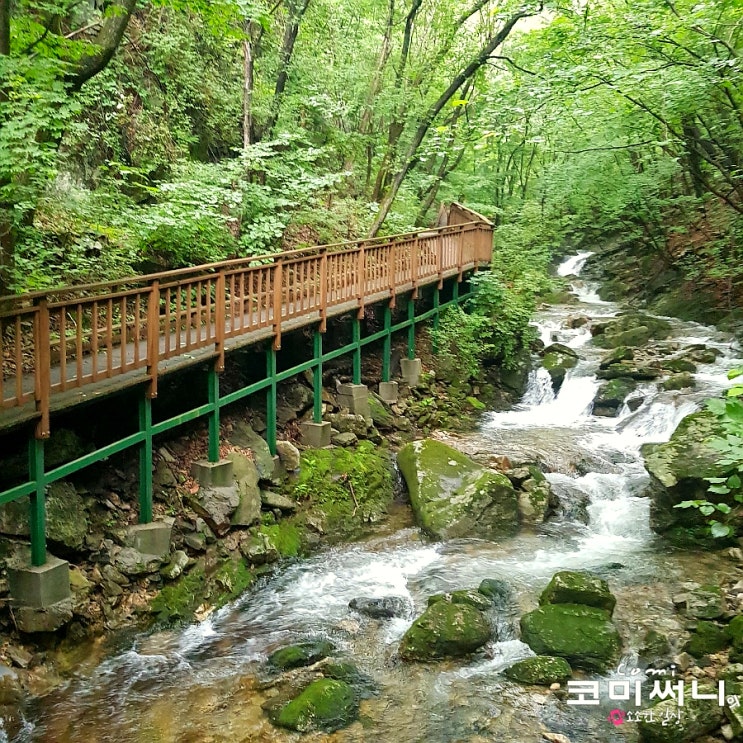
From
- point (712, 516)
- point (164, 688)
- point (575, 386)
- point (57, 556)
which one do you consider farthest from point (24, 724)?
point (575, 386)

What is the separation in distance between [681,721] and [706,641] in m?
1.45

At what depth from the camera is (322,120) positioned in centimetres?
1916

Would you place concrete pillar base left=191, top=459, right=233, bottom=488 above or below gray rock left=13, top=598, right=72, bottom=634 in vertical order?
above

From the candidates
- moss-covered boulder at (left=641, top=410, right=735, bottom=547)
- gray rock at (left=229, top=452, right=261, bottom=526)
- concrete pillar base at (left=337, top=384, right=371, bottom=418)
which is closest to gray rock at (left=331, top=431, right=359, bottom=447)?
concrete pillar base at (left=337, top=384, right=371, bottom=418)

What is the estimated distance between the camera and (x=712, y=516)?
1030 cm

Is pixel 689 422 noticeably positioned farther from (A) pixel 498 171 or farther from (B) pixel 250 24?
(A) pixel 498 171

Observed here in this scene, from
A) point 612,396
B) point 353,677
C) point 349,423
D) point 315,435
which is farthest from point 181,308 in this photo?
point 612,396

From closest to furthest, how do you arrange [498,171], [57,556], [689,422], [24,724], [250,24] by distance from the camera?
[24,724] < [57,556] < [689,422] < [250,24] < [498,171]

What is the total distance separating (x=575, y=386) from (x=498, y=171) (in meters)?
17.6

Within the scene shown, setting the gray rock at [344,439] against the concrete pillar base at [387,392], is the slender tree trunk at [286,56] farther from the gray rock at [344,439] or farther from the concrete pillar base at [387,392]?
the gray rock at [344,439]

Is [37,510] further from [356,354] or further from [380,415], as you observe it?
[380,415]

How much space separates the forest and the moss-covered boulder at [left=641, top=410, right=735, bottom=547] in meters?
5.90

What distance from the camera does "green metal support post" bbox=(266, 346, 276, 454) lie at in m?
10.9

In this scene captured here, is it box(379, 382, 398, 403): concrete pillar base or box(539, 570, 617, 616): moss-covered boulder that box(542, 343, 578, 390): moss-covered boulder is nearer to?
box(379, 382, 398, 403): concrete pillar base
